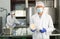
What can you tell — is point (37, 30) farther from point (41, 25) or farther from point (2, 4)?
point (2, 4)

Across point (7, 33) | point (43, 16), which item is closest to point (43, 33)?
point (43, 16)

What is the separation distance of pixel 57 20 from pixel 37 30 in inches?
88.0

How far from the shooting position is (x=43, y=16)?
5.29ft

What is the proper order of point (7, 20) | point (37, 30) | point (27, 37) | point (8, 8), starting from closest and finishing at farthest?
point (37, 30)
point (27, 37)
point (7, 20)
point (8, 8)

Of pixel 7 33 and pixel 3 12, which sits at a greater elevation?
pixel 3 12

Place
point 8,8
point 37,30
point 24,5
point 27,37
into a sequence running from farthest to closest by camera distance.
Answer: point 24,5, point 8,8, point 27,37, point 37,30

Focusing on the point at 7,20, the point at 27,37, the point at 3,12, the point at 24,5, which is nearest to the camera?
the point at 27,37

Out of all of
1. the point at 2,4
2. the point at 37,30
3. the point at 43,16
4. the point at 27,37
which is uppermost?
the point at 2,4

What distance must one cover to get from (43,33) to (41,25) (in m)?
0.09

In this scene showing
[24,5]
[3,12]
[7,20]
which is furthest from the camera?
[24,5]

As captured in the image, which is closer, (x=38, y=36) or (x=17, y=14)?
(x=38, y=36)

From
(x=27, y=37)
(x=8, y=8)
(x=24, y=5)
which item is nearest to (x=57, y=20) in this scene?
(x=24, y=5)

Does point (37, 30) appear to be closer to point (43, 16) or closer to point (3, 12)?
point (43, 16)

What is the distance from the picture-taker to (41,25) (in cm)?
160
